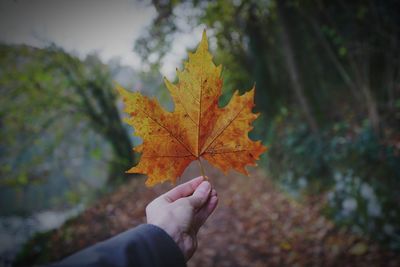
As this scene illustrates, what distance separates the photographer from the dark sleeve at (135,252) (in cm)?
95

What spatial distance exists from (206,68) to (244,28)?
658 cm

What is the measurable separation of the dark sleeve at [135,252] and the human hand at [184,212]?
0.08m

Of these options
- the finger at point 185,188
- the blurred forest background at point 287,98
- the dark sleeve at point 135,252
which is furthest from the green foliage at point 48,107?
the dark sleeve at point 135,252

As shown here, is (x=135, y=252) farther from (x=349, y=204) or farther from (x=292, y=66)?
(x=292, y=66)

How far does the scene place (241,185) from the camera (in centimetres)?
686

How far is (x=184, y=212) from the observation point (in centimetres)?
123

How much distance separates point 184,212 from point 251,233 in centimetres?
385

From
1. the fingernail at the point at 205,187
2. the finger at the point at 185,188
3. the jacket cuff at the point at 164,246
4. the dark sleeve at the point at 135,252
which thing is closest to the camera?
the dark sleeve at the point at 135,252

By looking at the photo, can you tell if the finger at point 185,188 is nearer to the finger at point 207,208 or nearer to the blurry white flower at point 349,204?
the finger at point 207,208

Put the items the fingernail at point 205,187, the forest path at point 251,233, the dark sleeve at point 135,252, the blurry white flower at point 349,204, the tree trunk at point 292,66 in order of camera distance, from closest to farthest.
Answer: the dark sleeve at point 135,252 < the fingernail at point 205,187 < the forest path at point 251,233 < the blurry white flower at point 349,204 < the tree trunk at point 292,66

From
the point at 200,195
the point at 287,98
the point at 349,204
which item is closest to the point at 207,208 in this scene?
the point at 200,195

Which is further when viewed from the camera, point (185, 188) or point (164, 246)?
point (185, 188)

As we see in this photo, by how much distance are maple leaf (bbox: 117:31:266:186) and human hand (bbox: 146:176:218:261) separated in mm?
156

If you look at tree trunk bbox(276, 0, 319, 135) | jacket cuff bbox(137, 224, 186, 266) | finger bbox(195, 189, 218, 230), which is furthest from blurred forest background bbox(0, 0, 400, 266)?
jacket cuff bbox(137, 224, 186, 266)
